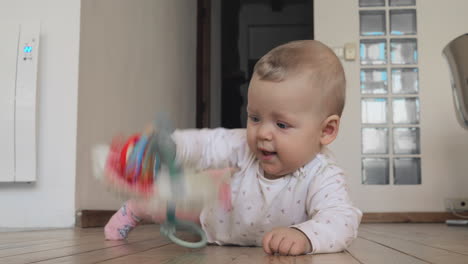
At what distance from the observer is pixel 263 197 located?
1.23 meters

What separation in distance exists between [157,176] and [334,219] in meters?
0.36

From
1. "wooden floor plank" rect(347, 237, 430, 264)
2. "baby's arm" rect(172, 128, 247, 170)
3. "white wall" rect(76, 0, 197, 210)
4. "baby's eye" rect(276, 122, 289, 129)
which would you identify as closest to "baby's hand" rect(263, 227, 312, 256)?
"wooden floor plank" rect(347, 237, 430, 264)

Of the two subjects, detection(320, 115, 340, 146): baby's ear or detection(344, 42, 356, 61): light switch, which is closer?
detection(320, 115, 340, 146): baby's ear

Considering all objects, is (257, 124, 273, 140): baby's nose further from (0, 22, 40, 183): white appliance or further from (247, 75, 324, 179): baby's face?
(0, 22, 40, 183): white appliance

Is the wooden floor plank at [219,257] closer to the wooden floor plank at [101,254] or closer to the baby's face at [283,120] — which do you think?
the wooden floor plank at [101,254]

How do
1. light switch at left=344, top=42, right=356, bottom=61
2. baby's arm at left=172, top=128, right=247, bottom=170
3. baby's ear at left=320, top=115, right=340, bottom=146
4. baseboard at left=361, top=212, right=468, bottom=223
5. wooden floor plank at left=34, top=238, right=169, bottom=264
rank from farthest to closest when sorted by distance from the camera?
light switch at left=344, top=42, right=356, bottom=61 → baseboard at left=361, top=212, right=468, bottom=223 → baby's arm at left=172, top=128, right=247, bottom=170 → baby's ear at left=320, top=115, right=340, bottom=146 → wooden floor plank at left=34, top=238, right=169, bottom=264

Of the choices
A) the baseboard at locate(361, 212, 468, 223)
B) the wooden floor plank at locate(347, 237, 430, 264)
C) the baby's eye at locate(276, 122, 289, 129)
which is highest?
the baby's eye at locate(276, 122, 289, 129)

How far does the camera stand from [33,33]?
2.04 meters

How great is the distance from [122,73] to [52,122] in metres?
0.54

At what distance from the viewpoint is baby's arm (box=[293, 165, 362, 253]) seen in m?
1.05

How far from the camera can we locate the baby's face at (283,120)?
108 cm

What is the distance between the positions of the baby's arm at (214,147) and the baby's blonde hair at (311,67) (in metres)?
0.24

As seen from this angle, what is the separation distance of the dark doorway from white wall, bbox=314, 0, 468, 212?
6.47 feet

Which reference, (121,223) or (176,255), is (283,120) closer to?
Answer: (176,255)
